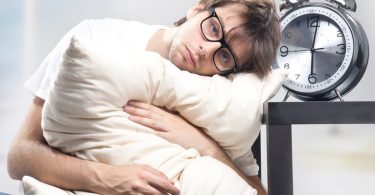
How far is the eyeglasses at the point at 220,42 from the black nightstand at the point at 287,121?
0.79ft

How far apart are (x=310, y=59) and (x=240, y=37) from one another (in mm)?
201

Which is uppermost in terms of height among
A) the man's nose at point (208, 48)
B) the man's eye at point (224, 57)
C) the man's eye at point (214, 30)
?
the man's eye at point (214, 30)

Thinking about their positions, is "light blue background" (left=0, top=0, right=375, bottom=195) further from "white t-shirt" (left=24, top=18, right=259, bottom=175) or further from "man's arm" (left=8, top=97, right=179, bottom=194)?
"man's arm" (left=8, top=97, right=179, bottom=194)

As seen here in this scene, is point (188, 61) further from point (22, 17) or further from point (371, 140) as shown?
point (371, 140)

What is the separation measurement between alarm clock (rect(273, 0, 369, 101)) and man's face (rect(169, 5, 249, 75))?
0.15 m

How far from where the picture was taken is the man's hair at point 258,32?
3.92 feet

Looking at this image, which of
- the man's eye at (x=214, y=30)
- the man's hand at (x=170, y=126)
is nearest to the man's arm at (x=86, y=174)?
the man's hand at (x=170, y=126)

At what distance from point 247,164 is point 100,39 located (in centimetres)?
45

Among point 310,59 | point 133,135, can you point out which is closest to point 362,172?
point 310,59

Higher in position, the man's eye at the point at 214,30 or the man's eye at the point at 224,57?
the man's eye at the point at 214,30

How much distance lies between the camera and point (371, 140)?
2.03 m

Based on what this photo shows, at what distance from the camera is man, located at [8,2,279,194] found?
35.0 inches

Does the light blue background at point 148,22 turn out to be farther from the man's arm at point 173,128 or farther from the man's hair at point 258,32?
the man's arm at point 173,128

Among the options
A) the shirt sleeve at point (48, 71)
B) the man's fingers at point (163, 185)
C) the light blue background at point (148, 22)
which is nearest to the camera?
the man's fingers at point (163, 185)
